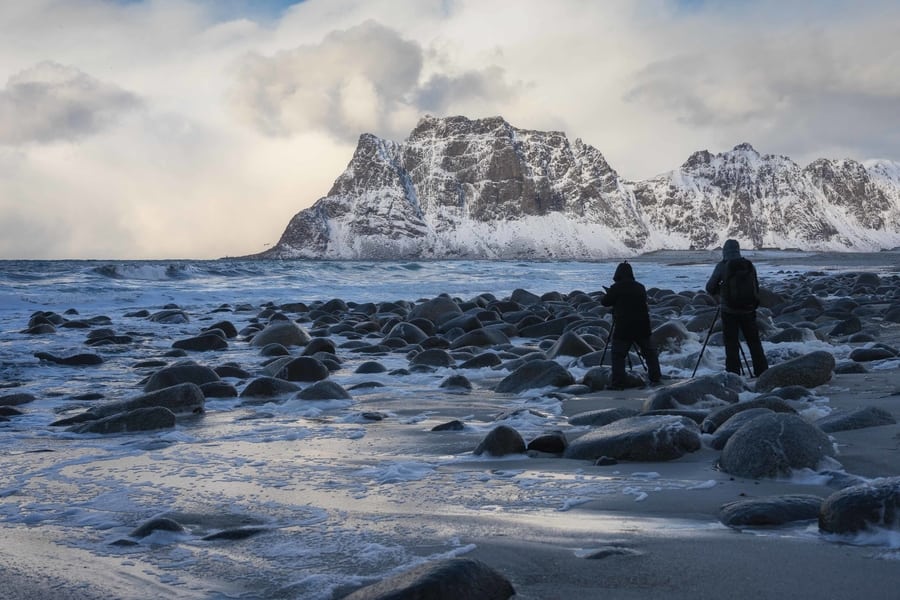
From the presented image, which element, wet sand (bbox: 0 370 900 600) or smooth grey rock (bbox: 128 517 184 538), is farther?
smooth grey rock (bbox: 128 517 184 538)

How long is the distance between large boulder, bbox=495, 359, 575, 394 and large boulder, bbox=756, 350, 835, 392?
173 cm

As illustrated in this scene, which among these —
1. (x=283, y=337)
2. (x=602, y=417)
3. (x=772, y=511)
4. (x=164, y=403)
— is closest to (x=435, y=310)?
(x=283, y=337)

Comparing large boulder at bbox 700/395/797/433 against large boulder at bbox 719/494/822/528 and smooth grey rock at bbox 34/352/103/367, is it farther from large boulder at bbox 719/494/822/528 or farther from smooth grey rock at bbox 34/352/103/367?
smooth grey rock at bbox 34/352/103/367

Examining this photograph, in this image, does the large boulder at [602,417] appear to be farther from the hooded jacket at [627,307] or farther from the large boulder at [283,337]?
the large boulder at [283,337]

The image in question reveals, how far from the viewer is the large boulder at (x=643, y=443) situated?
14.3 ft

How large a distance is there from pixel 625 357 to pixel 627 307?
0.53 metres

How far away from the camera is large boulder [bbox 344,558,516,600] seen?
7.16ft

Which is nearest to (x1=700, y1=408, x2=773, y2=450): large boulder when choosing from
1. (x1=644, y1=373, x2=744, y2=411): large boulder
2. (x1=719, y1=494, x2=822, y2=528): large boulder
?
(x1=644, y1=373, x2=744, y2=411): large boulder

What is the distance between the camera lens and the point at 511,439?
4.69m

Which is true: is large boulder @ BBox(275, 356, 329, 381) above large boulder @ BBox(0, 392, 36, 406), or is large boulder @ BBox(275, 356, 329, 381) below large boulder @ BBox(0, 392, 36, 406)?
above

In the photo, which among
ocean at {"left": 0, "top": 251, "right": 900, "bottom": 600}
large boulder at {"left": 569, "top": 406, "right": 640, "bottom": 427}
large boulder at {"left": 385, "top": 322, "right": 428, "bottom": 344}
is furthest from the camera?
large boulder at {"left": 385, "top": 322, "right": 428, "bottom": 344}

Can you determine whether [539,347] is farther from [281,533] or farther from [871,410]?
[281,533]

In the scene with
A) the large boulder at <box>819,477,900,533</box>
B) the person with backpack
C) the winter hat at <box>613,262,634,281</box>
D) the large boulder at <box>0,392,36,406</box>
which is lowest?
the large boulder at <box>0,392,36,406</box>

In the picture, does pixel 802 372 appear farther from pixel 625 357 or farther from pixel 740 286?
pixel 740 286
